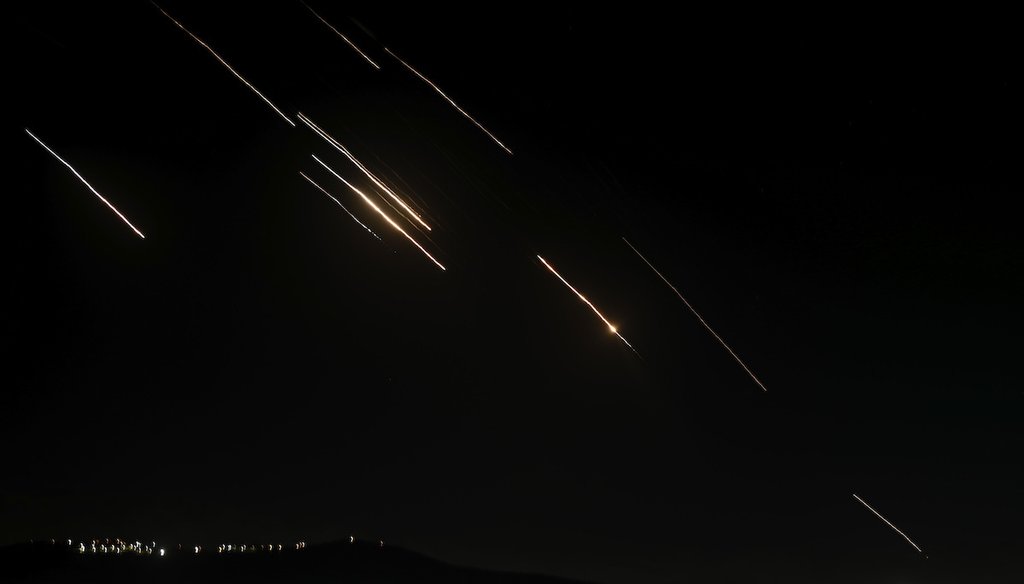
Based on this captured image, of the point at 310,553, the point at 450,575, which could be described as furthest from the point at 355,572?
the point at 450,575

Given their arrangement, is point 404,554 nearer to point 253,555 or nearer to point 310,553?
point 310,553

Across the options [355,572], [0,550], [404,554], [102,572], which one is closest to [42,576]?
[0,550]

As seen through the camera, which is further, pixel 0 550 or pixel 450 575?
pixel 450 575

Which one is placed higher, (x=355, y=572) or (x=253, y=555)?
(x=253, y=555)

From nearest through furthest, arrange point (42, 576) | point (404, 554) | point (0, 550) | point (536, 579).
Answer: point (0, 550), point (42, 576), point (536, 579), point (404, 554)

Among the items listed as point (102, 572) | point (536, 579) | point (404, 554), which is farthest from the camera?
point (404, 554)

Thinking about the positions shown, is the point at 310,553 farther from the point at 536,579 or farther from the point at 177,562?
the point at 536,579
